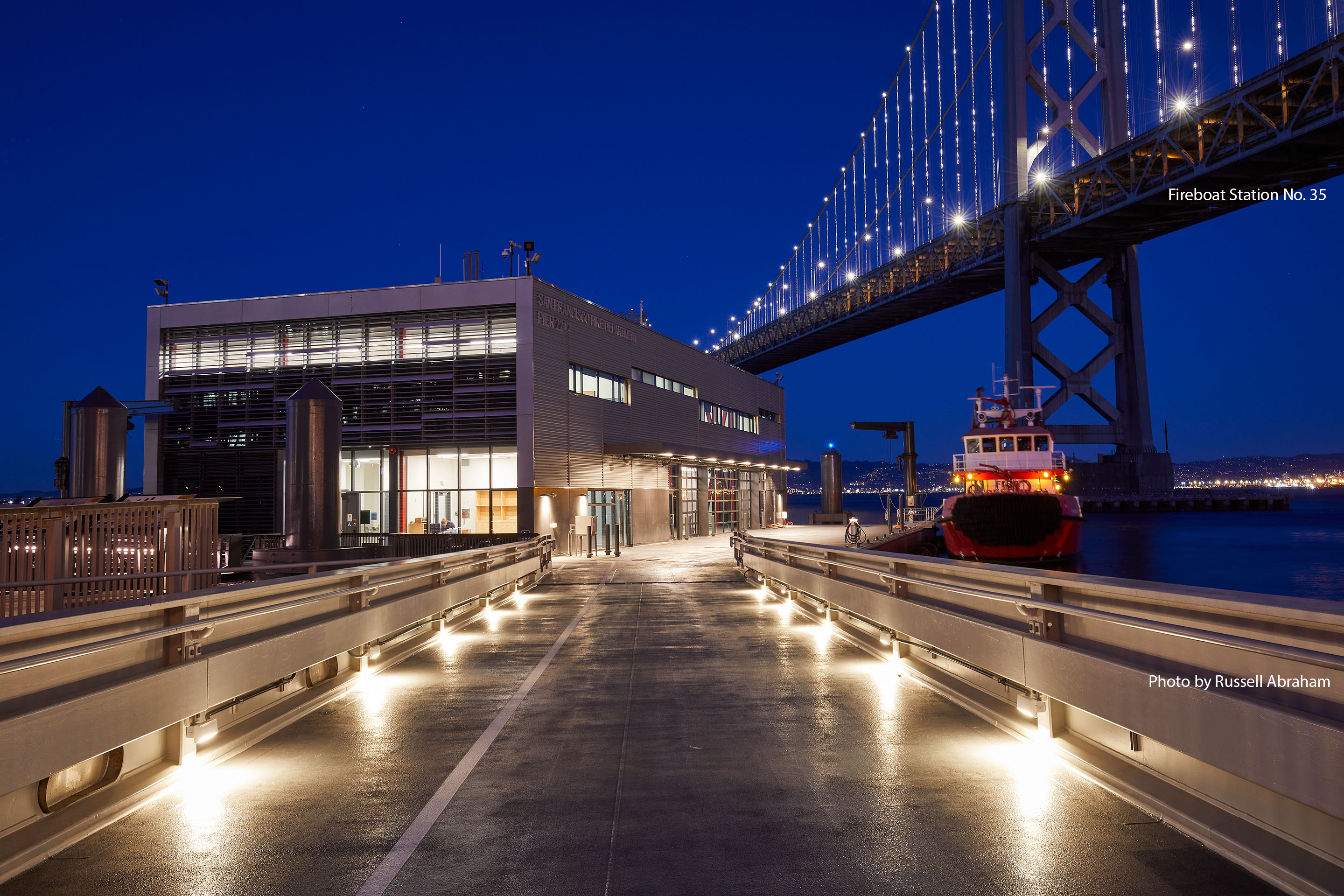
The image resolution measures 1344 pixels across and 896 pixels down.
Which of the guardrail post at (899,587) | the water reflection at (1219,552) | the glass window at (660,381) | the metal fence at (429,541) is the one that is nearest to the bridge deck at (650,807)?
the guardrail post at (899,587)

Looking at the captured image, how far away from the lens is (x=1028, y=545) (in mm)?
33625

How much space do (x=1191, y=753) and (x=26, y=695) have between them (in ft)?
18.0

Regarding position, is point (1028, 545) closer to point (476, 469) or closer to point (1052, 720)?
point (476, 469)

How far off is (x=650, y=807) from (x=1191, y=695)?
2766mm

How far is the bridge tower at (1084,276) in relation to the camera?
69.0m

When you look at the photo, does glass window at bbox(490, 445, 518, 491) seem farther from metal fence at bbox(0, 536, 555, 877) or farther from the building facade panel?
metal fence at bbox(0, 536, 555, 877)

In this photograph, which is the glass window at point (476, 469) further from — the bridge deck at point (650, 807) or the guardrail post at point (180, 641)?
the guardrail post at point (180, 641)

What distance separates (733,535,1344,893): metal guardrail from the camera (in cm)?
354

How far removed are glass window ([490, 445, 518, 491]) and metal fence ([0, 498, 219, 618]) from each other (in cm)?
1801

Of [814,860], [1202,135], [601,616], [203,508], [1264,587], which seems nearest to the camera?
[814,860]

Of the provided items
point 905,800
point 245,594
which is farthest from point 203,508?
point 905,800

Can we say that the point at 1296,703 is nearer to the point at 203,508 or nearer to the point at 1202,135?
the point at 203,508

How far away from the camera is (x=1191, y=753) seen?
4.11 m

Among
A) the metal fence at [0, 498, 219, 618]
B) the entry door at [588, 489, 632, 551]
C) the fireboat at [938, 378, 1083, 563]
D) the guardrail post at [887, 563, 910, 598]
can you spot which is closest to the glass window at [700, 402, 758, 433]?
the entry door at [588, 489, 632, 551]
